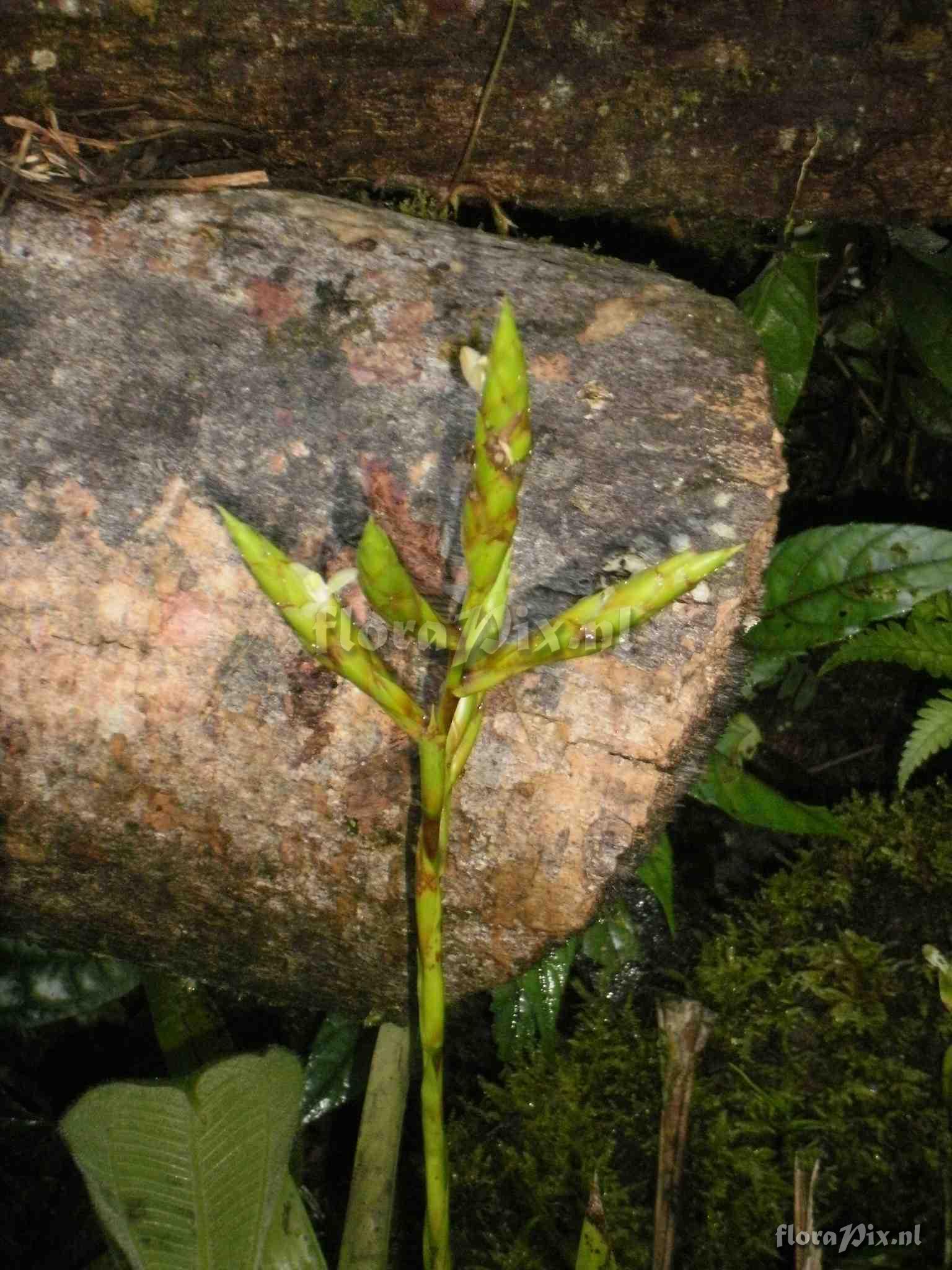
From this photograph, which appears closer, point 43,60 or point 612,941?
point 43,60

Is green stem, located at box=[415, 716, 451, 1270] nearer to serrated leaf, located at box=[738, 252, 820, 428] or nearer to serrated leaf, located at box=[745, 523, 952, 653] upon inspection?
serrated leaf, located at box=[745, 523, 952, 653]

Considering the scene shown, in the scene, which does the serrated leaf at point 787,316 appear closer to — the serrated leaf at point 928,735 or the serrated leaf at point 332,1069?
the serrated leaf at point 928,735

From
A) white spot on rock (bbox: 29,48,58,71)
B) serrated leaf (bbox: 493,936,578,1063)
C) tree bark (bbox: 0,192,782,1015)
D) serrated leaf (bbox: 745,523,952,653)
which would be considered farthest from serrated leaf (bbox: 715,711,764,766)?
white spot on rock (bbox: 29,48,58,71)

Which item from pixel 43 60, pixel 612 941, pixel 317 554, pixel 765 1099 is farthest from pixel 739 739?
pixel 43 60

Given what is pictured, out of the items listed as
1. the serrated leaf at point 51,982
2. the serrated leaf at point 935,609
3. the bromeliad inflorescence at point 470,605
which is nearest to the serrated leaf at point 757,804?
the serrated leaf at point 935,609

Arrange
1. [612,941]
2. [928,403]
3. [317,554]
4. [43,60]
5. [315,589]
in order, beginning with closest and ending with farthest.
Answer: [315,589] → [317,554] → [43,60] → [612,941] → [928,403]

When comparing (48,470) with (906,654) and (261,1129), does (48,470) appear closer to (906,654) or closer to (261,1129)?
(261,1129)

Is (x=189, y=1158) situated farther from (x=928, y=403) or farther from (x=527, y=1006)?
(x=928, y=403)
